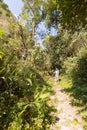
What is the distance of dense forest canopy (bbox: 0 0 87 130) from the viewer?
7.43m

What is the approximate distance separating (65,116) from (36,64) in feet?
33.9

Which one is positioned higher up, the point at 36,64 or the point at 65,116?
the point at 36,64

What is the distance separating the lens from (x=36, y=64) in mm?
19297

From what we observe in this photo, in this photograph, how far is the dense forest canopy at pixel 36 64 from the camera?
24.4 feet

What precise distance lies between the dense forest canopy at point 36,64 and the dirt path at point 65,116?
37 cm

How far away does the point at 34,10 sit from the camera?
21906 millimetres

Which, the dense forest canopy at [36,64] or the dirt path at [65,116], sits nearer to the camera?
the dense forest canopy at [36,64]

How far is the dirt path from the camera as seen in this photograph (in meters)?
→ 8.18

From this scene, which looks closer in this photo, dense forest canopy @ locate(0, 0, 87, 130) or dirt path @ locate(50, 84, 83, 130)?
dense forest canopy @ locate(0, 0, 87, 130)

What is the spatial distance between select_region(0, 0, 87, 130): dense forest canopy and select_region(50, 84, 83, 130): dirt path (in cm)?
37

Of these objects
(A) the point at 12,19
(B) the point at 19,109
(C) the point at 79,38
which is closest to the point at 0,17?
(A) the point at 12,19

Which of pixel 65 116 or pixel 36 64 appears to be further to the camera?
pixel 36 64

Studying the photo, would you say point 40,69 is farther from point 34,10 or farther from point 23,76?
point 23,76

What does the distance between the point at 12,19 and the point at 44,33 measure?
3.87 meters
